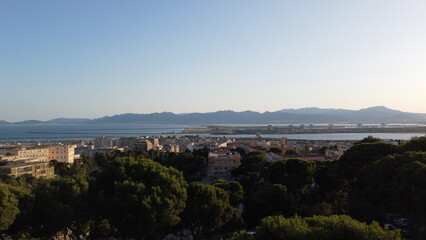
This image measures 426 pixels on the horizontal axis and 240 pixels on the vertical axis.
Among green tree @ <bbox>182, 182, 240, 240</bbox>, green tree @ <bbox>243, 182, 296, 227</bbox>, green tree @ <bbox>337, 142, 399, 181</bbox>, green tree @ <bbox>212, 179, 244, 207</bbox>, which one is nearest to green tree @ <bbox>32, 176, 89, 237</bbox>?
green tree @ <bbox>182, 182, 240, 240</bbox>

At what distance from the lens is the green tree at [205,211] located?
9.91 m

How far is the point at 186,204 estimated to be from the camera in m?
10.1

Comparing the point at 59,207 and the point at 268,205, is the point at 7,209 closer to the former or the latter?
the point at 59,207

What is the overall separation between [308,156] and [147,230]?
2130 cm

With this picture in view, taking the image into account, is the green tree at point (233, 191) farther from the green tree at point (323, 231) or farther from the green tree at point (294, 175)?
the green tree at point (323, 231)

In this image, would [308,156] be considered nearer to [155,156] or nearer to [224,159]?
→ [224,159]

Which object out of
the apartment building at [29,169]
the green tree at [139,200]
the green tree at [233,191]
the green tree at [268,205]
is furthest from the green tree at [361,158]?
the apartment building at [29,169]

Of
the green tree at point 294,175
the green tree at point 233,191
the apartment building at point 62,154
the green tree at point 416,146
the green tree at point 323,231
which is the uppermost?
the green tree at point 416,146

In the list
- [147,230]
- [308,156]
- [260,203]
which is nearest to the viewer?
[147,230]

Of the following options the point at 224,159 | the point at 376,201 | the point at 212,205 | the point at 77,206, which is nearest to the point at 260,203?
the point at 212,205

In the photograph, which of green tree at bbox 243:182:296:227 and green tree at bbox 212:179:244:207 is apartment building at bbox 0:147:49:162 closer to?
green tree at bbox 212:179:244:207

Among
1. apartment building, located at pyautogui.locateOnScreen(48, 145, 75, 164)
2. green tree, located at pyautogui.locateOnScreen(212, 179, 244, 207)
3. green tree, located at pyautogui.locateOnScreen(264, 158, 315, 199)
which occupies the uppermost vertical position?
green tree, located at pyautogui.locateOnScreen(264, 158, 315, 199)

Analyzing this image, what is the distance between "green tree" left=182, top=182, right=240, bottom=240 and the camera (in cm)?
991

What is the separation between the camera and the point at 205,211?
9898mm
